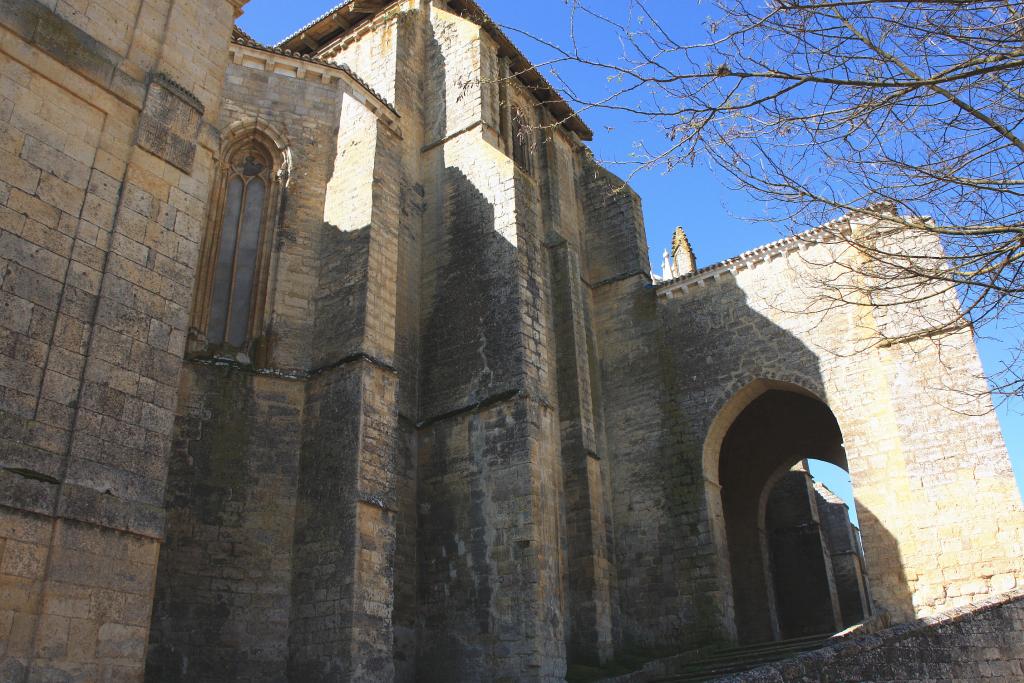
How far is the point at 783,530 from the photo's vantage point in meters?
18.9

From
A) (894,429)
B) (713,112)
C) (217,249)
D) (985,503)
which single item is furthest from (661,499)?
(713,112)

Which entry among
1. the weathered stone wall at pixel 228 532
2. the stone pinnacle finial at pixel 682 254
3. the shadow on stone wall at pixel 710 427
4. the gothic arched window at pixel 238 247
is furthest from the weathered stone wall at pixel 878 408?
the stone pinnacle finial at pixel 682 254

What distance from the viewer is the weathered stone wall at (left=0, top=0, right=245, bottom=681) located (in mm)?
4555

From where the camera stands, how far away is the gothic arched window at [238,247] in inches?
375

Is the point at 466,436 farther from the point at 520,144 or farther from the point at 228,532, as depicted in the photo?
the point at 520,144

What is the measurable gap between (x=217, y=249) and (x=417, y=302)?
3.03 metres

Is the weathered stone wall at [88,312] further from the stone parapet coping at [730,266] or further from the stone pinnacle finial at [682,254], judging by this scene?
the stone pinnacle finial at [682,254]

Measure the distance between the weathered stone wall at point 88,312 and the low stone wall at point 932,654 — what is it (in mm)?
4033

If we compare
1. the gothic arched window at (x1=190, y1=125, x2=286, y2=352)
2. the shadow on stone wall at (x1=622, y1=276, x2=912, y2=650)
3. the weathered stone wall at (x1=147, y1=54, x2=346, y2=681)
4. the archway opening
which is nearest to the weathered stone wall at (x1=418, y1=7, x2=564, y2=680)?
the weathered stone wall at (x1=147, y1=54, x2=346, y2=681)

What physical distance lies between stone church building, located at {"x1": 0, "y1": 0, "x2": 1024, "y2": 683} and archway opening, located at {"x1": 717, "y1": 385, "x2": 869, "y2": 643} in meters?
0.08

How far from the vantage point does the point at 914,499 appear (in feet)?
36.1

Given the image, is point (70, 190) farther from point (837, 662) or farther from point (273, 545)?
point (837, 662)

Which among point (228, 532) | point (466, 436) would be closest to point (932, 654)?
point (466, 436)

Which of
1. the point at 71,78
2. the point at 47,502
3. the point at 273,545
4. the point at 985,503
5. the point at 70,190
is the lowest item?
the point at 47,502
